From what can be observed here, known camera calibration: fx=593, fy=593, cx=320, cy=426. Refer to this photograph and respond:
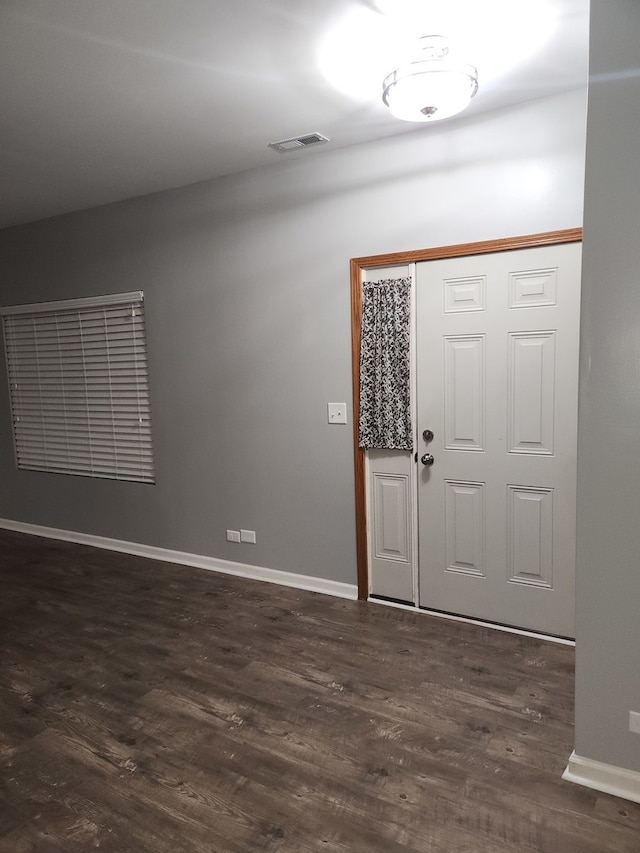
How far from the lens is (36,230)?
5.02 meters

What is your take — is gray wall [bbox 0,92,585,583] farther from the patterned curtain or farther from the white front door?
the white front door

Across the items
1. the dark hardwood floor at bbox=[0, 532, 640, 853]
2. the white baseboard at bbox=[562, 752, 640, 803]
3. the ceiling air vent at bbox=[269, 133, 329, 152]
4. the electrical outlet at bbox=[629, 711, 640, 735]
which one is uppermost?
the ceiling air vent at bbox=[269, 133, 329, 152]

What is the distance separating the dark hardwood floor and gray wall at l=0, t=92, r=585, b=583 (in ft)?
2.35

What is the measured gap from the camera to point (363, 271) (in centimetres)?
352

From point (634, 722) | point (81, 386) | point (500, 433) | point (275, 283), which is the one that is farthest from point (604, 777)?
point (81, 386)

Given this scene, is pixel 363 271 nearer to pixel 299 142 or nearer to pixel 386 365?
pixel 386 365

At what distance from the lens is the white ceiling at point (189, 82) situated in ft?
6.91

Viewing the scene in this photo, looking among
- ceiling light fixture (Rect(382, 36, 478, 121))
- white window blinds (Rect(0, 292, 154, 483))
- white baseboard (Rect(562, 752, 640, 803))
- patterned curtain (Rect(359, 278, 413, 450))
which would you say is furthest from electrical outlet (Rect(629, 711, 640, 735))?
white window blinds (Rect(0, 292, 154, 483))

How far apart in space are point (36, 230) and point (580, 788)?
5.31 metres

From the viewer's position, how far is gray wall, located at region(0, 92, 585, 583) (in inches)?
120

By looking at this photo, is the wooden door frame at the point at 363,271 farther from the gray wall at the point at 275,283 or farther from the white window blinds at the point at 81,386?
the white window blinds at the point at 81,386

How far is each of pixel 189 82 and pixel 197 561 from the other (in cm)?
317

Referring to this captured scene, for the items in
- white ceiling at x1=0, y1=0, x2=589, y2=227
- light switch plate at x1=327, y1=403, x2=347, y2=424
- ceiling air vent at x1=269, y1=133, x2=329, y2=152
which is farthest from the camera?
light switch plate at x1=327, y1=403, x2=347, y2=424

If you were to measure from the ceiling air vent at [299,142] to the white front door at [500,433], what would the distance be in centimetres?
90
